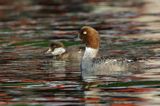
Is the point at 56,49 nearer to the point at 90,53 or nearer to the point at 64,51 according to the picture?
the point at 64,51

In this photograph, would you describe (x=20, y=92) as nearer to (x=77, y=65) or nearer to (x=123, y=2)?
(x=77, y=65)

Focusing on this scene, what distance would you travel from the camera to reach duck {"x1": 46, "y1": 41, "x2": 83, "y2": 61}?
21375 millimetres

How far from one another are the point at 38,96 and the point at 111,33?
11.3 metres

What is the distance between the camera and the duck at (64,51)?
21375mm

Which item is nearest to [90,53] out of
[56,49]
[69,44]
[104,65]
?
[104,65]

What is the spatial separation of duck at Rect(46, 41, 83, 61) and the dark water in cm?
32

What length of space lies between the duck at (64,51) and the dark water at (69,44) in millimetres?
321

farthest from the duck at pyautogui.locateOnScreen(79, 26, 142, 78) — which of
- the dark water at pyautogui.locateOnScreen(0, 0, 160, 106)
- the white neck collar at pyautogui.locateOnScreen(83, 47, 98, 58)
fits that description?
the dark water at pyautogui.locateOnScreen(0, 0, 160, 106)

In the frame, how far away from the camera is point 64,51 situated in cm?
2180

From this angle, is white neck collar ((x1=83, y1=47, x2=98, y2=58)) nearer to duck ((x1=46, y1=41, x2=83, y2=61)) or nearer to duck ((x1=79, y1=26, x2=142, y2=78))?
duck ((x1=79, y1=26, x2=142, y2=78))

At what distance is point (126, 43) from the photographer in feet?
75.4

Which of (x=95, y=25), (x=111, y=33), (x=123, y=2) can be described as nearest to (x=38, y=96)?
(x=111, y=33)

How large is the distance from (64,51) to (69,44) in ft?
7.22

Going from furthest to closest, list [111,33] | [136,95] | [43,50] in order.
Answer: [111,33] < [43,50] < [136,95]
